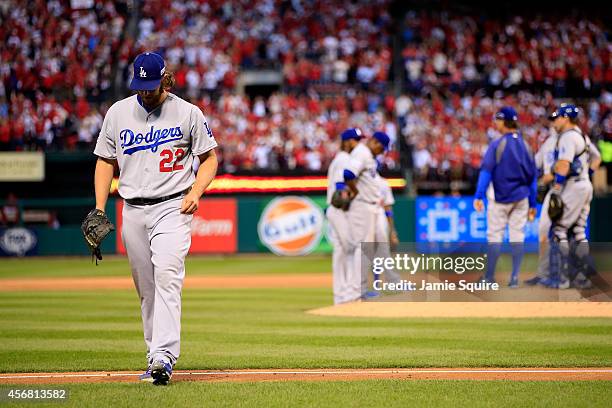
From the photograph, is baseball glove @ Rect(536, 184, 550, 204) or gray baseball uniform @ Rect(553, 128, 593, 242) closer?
gray baseball uniform @ Rect(553, 128, 593, 242)

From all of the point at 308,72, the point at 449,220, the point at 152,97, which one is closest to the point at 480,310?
the point at 152,97

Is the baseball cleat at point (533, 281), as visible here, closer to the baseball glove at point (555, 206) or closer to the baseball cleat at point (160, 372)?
the baseball glove at point (555, 206)

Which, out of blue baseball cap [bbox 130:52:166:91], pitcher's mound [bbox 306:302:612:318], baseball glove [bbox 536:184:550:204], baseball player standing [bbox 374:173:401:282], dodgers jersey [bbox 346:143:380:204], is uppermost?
blue baseball cap [bbox 130:52:166:91]

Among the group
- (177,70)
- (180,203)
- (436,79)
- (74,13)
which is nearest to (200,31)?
(177,70)

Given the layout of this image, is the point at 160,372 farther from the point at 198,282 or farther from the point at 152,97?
the point at 198,282

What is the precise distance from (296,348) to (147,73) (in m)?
3.22

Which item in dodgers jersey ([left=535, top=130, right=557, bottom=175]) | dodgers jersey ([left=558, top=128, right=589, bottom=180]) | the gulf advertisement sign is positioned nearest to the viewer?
dodgers jersey ([left=558, top=128, right=589, bottom=180])

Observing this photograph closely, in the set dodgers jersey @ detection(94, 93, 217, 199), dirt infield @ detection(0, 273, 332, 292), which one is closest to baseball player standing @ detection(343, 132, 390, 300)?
dirt infield @ detection(0, 273, 332, 292)

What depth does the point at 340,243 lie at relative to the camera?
12984 millimetres

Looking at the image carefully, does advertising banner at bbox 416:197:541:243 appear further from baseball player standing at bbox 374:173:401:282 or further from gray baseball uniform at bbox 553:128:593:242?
gray baseball uniform at bbox 553:128:593:242

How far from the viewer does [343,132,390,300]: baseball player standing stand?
42.4 feet

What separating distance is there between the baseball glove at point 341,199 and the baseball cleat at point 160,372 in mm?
6283

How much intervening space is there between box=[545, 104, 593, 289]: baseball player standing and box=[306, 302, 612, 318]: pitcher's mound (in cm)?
68

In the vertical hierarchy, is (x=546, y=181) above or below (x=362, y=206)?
Result: above
